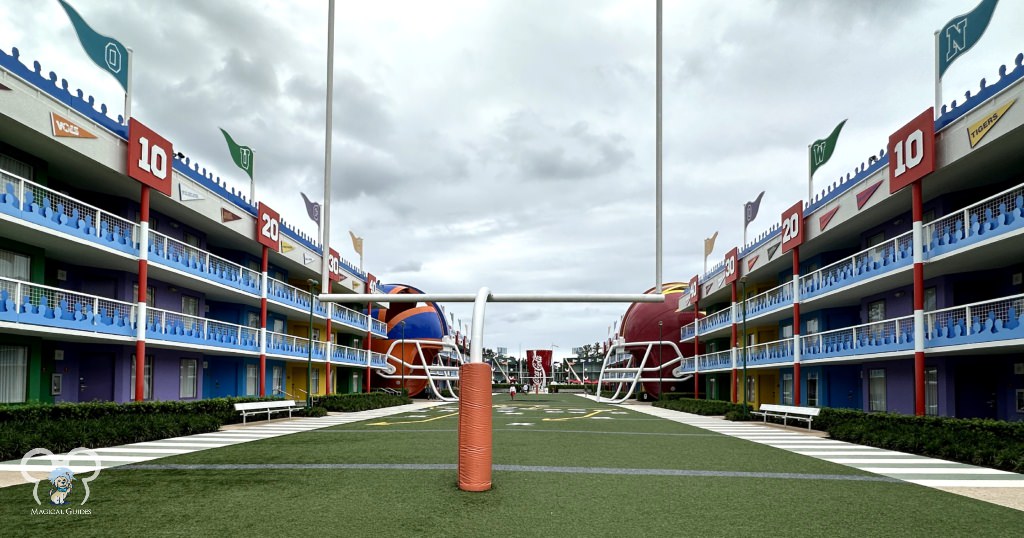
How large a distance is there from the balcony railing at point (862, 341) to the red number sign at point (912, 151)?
465 centimetres

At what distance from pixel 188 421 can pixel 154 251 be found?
701cm

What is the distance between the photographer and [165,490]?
11.2m

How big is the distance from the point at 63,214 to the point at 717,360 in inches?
1527

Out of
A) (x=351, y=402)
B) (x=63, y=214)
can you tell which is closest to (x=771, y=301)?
(x=351, y=402)

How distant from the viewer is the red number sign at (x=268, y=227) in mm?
34438

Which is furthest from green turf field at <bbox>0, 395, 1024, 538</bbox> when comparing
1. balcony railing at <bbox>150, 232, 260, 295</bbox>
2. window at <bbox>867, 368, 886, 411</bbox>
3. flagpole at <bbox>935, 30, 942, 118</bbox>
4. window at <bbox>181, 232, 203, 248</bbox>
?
window at <bbox>181, 232, 203, 248</bbox>

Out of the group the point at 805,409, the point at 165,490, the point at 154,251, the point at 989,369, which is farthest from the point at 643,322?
the point at 165,490

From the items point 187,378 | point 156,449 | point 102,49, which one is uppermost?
point 102,49

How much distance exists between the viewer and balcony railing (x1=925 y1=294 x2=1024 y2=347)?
18.1 m

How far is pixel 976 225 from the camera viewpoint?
19.6 metres

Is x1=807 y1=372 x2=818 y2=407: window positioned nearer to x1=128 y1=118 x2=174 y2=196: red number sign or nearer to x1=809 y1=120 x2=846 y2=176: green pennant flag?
x1=809 y1=120 x2=846 y2=176: green pennant flag

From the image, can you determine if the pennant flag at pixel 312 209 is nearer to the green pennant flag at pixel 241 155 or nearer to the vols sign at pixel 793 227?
the green pennant flag at pixel 241 155

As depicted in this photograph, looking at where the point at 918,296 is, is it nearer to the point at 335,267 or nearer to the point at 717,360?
the point at 717,360

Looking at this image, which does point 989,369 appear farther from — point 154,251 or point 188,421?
point 154,251
